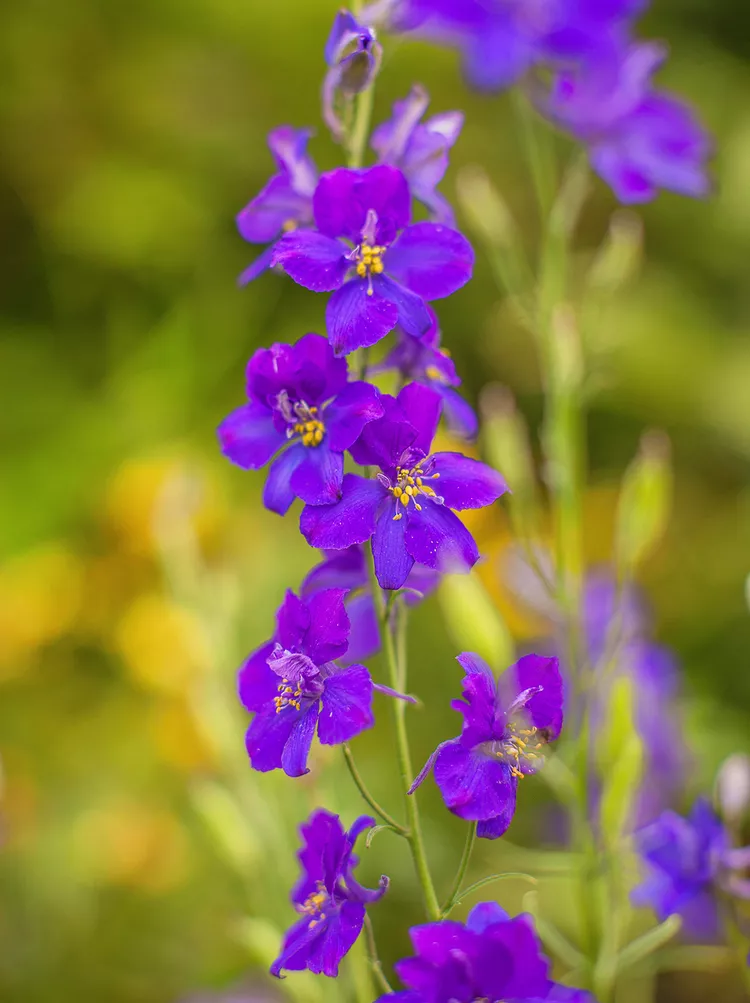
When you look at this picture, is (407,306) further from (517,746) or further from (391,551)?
(517,746)

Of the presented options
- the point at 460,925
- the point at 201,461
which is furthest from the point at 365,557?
the point at 201,461

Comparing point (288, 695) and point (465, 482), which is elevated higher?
point (465, 482)

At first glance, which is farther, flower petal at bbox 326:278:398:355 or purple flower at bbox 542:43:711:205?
purple flower at bbox 542:43:711:205

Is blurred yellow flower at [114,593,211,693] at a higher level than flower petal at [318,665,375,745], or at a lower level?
higher

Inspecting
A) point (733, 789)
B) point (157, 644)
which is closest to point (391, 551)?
point (733, 789)

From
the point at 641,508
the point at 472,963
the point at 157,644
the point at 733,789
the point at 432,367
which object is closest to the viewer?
the point at 472,963

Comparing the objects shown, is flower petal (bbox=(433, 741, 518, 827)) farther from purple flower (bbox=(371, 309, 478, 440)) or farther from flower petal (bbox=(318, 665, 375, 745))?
purple flower (bbox=(371, 309, 478, 440))

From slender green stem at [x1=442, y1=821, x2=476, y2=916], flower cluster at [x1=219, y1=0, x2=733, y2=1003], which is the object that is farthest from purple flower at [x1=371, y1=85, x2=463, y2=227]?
slender green stem at [x1=442, y1=821, x2=476, y2=916]
